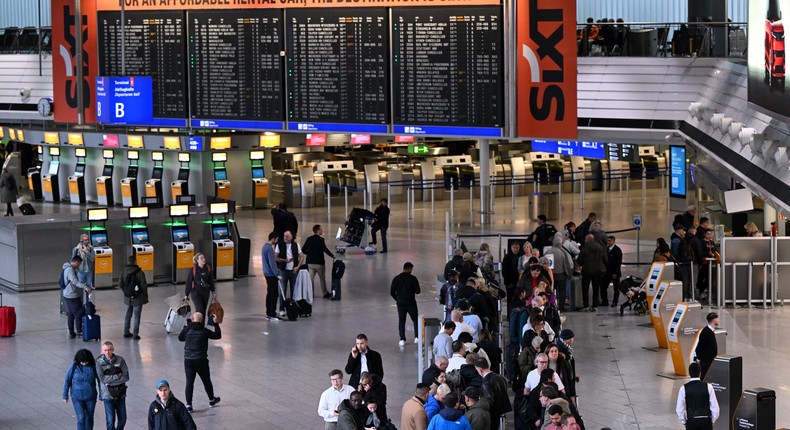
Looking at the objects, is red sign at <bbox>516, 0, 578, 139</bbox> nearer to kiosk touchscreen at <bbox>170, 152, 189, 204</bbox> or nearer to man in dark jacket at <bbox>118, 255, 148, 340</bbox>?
man in dark jacket at <bbox>118, 255, 148, 340</bbox>

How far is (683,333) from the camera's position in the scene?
16.1 meters

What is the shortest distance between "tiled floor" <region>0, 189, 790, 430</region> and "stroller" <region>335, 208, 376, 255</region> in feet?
4.27

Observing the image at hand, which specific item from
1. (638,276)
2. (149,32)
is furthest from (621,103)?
(149,32)

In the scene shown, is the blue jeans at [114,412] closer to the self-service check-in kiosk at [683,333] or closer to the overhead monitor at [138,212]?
the self-service check-in kiosk at [683,333]

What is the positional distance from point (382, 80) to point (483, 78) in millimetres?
1756

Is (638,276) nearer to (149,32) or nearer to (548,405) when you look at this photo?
(149,32)

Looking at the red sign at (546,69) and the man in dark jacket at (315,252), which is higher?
the red sign at (546,69)

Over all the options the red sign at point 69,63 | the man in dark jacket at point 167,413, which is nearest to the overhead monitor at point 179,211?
the red sign at point 69,63

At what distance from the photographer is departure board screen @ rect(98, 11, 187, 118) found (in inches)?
971

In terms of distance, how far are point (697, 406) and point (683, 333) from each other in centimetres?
398

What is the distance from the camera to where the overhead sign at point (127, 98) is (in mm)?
24094

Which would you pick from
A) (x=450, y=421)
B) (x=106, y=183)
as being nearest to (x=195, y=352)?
(x=450, y=421)

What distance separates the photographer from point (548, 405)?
1129 centimetres

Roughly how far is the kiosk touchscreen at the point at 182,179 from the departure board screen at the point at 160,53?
7930mm
